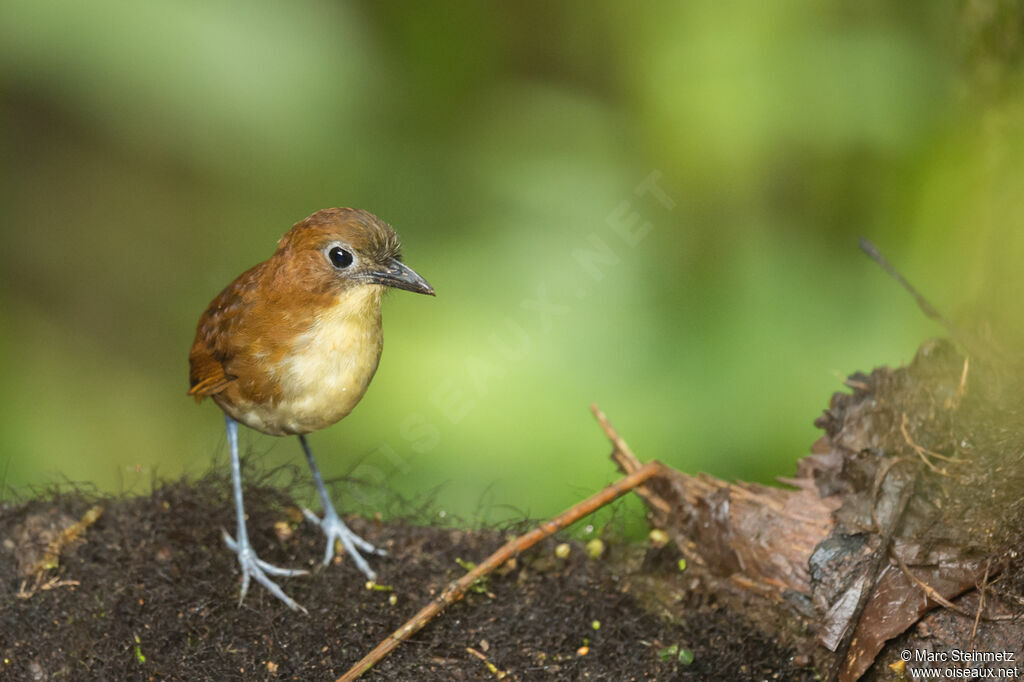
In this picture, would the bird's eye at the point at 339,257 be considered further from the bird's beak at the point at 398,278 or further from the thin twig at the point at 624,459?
the thin twig at the point at 624,459

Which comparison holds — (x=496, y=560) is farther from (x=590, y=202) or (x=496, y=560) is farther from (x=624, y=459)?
(x=590, y=202)

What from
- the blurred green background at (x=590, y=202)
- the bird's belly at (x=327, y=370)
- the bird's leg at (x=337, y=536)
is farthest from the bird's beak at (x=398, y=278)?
the blurred green background at (x=590, y=202)

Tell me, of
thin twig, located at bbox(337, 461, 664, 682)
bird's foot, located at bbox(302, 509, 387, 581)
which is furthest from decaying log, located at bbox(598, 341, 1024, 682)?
bird's foot, located at bbox(302, 509, 387, 581)

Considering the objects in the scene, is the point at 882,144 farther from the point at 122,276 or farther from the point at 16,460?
the point at 16,460

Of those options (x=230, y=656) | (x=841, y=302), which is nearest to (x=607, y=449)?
(x=841, y=302)

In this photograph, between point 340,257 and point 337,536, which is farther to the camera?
point 337,536

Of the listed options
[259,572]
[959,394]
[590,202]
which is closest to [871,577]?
[959,394]

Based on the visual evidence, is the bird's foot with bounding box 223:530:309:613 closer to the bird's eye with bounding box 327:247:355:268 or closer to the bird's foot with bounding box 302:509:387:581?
the bird's foot with bounding box 302:509:387:581
